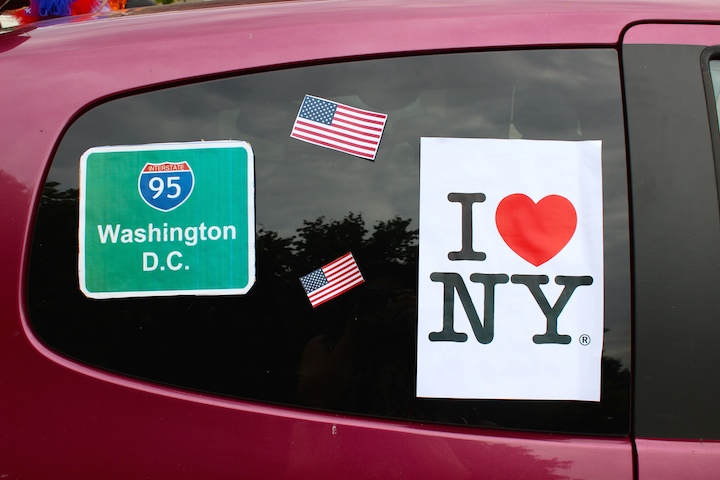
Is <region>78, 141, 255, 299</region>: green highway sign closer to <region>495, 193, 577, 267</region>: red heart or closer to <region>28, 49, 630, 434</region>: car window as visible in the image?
<region>28, 49, 630, 434</region>: car window

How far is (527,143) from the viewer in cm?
131

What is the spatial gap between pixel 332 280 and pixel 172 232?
1.03 ft

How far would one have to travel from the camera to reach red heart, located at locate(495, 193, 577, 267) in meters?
1.29

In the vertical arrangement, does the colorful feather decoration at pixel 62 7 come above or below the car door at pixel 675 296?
above

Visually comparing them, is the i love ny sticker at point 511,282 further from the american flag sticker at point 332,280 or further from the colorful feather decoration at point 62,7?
the colorful feather decoration at point 62,7

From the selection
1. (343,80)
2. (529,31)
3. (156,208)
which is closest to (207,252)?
(156,208)

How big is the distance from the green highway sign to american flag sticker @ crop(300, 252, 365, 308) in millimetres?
113

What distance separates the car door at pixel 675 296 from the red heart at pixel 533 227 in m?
0.14

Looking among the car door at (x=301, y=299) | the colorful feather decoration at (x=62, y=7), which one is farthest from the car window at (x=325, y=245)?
the colorful feather decoration at (x=62, y=7)

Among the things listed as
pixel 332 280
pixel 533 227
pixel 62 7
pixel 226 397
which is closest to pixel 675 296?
pixel 533 227

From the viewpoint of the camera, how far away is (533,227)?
129cm

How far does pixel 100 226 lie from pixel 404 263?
58 centimetres

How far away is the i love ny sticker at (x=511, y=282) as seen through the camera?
127 centimetres

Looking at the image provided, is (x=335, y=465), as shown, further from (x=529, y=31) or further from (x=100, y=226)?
(x=529, y=31)
